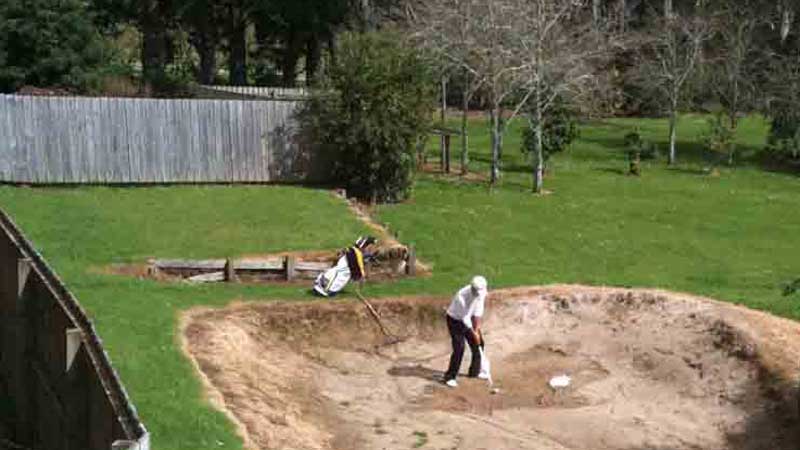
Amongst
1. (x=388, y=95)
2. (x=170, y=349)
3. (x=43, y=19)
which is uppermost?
(x=43, y=19)

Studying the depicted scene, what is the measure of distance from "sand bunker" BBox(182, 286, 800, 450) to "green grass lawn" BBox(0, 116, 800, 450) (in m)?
0.89

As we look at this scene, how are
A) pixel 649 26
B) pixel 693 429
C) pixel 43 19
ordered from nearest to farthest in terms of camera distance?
pixel 693 429 → pixel 43 19 → pixel 649 26

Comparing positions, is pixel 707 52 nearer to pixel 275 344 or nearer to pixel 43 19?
pixel 43 19

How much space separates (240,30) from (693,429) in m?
48.9

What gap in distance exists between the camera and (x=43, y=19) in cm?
4275

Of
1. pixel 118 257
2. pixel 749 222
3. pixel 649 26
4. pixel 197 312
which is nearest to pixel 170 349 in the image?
pixel 197 312

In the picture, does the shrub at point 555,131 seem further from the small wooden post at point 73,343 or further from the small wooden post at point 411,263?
the small wooden post at point 73,343

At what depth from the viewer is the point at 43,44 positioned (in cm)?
4281

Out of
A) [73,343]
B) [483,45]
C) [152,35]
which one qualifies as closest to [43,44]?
[152,35]

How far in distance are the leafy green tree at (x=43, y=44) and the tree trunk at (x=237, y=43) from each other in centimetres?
1822

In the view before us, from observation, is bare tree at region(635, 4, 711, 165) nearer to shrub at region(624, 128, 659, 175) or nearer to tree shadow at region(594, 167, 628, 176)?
shrub at region(624, 128, 659, 175)

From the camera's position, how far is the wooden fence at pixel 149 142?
3172cm

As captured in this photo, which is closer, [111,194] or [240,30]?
[111,194]

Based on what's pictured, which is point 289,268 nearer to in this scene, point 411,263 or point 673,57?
point 411,263
